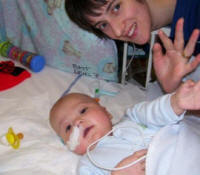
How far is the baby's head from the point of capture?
1.13 metres

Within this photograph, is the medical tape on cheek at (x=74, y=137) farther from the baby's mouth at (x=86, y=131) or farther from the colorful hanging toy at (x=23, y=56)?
the colorful hanging toy at (x=23, y=56)

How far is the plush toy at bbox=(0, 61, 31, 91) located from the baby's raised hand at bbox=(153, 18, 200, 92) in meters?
1.00

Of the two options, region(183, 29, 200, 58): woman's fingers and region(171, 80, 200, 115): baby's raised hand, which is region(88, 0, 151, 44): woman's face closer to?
region(183, 29, 200, 58): woman's fingers

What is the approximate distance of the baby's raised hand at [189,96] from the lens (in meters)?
0.89

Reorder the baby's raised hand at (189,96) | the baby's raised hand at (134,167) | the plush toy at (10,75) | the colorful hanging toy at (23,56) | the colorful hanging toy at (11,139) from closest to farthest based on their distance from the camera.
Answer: the baby's raised hand at (189,96) → the baby's raised hand at (134,167) → the colorful hanging toy at (11,139) → the plush toy at (10,75) → the colorful hanging toy at (23,56)

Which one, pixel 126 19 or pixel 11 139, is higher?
pixel 126 19

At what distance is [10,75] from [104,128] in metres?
0.98

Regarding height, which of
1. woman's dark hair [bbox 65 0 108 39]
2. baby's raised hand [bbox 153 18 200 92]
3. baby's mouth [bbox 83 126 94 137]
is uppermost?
woman's dark hair [bbox 65 0 108 39]

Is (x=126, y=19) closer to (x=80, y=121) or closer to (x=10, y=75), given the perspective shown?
(x=80, y=121)

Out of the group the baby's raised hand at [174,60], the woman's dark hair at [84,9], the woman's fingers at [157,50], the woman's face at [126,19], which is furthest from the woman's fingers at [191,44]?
the woman's dark hair at [84,9]

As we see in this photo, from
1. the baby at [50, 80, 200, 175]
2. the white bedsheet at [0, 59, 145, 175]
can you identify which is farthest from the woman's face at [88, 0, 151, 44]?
the white bedsheet at [0, 59, 145, 175]

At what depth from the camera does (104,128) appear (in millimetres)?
1157

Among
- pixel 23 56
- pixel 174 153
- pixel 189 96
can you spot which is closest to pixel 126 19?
pixel 189 96

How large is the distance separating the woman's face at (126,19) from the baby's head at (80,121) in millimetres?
359
